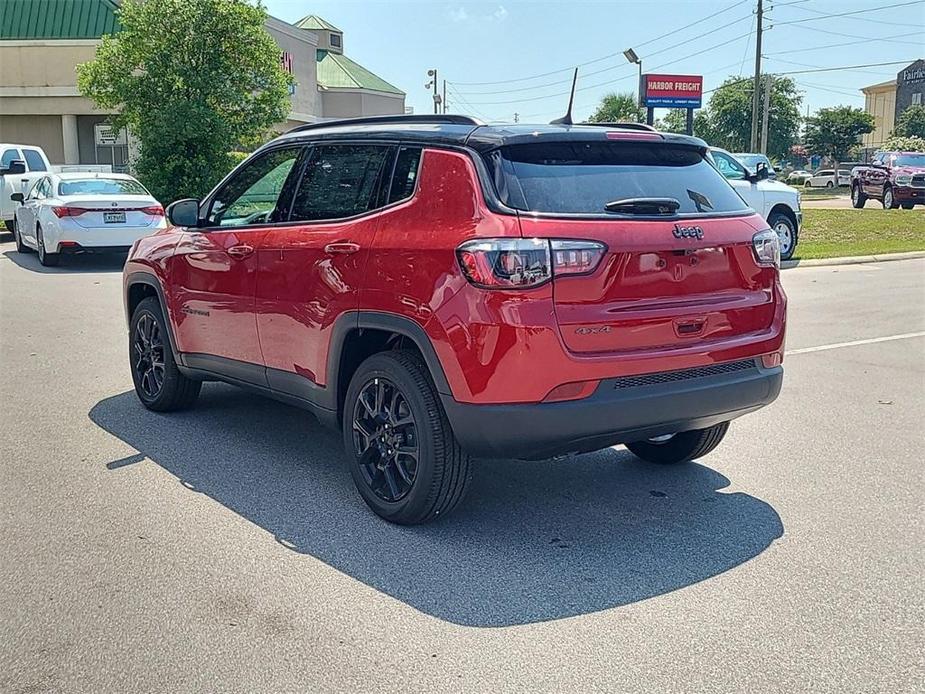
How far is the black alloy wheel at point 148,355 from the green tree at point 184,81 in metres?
19.1

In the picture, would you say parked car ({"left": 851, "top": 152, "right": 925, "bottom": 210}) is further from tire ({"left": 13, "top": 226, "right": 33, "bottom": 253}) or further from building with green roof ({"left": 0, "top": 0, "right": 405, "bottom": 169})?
tire ({"left": 13, "top": 226, "right": 33, "bottom": 253})

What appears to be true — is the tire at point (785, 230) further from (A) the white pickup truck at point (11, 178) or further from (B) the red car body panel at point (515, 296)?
(A) the white pickup truck at point (11, 178)

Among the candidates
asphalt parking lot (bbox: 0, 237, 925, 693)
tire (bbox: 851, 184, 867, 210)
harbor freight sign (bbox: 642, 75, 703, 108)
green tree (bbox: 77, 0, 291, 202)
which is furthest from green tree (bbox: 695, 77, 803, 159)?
asphalt parking lot (bbox: 0, 237, 925, 693)

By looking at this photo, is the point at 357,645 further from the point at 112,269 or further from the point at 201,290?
the point at 112,269

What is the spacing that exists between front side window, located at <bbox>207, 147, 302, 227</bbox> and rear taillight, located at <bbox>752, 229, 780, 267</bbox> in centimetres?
251

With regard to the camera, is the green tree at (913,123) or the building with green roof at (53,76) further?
the green tree at (913,123)

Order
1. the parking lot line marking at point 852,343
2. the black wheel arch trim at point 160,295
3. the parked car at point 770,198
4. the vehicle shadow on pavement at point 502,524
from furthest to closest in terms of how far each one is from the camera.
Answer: the parked car at point 770,198
the parking lot line marking at point 852,343
the black wheel arch trim at point 160,295
the vehicle shadow on pavement at point 502,524

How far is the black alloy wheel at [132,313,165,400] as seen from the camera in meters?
6.68

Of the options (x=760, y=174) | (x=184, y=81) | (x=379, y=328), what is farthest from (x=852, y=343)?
(x=184, y=81)

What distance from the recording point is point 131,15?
25.1 meters

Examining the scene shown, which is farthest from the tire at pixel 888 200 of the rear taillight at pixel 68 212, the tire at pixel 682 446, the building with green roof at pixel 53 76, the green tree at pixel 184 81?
the tire at pixel 682 446

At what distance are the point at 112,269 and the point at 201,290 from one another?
35.3 ft

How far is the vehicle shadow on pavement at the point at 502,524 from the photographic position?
3980 mm

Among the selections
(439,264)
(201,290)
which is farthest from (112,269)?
(439,264)
